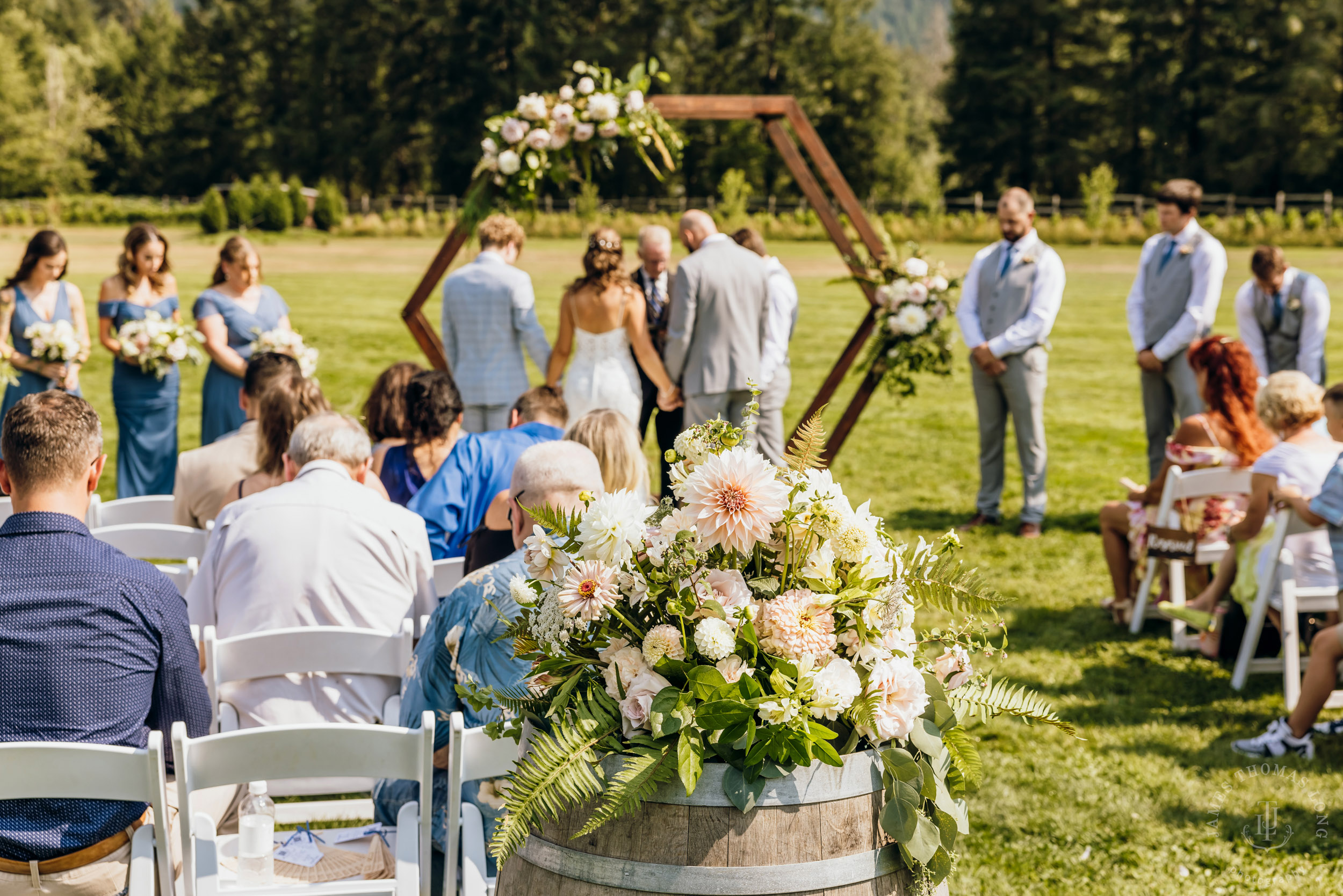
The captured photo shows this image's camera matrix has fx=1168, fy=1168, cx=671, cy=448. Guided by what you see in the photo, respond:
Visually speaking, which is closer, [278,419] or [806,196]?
[278,419]

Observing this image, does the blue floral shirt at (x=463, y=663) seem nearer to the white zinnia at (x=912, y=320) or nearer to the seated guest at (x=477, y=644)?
the seated guest at (x=477, y=644)

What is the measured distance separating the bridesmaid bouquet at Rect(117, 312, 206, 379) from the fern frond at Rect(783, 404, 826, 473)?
6.54 metres

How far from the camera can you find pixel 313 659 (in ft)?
10.7

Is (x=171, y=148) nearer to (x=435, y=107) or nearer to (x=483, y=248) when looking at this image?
(x=435, y=107)

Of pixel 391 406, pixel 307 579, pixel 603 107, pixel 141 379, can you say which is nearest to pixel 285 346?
pixel 141 379

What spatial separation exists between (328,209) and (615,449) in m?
38.4

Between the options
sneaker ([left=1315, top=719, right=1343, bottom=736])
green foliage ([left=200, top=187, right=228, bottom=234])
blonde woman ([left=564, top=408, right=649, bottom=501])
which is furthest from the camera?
green foliage ([left=200, top=187, right=228, bottom=234])

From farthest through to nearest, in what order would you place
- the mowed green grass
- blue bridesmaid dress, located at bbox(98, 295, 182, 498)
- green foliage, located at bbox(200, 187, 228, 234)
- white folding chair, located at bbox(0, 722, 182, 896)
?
green foliage, located at bbox(200, 187, 228, 234)
blue bridesmaid dress, located at bbox(98, 295, 182, 498)
the mowed green grass
white folding chair, located at bbox(0, 722, 182, 896)

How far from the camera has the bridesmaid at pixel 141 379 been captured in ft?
25.7

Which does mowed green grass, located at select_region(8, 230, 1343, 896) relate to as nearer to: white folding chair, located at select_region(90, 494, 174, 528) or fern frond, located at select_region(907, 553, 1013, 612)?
fern frond, located at select_region(907, 553, 1013, 612)

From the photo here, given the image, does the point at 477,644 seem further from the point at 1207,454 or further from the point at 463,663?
the point at 1207,454

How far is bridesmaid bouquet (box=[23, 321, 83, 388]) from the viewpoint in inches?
303

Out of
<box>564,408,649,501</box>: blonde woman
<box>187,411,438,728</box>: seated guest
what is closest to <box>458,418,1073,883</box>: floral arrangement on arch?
<box>187,411,438,728</box>: seated guest

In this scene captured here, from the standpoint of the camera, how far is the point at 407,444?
17.2ft
